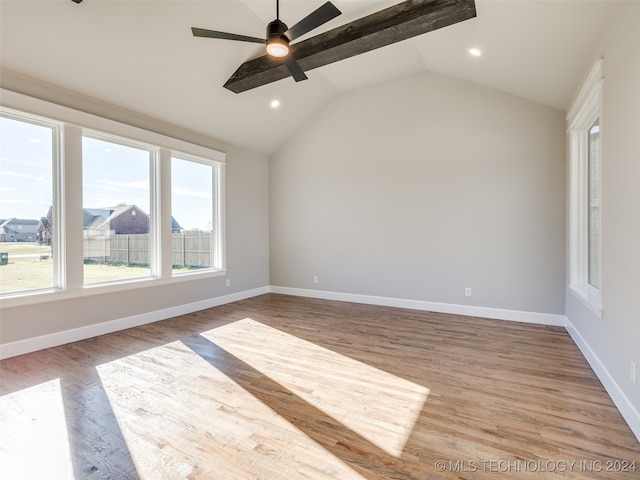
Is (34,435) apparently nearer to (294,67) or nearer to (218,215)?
(294,67)

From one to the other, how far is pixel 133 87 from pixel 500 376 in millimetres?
4893

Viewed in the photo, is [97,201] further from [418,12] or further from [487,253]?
[487,253]

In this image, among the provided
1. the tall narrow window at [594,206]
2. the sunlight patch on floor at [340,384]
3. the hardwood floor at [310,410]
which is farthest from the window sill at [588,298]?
the sunlight patch on floor at [340,384]

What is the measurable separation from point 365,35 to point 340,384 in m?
3.46

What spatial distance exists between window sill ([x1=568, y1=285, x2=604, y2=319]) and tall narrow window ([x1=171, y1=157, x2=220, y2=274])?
16.3 ft

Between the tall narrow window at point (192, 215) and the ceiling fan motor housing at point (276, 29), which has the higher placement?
the ceiling fan motor housing at point (276, 29)

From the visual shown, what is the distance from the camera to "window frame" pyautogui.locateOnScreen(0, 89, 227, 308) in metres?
3.27

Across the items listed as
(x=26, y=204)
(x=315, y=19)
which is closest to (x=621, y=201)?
(x=315, y=19)

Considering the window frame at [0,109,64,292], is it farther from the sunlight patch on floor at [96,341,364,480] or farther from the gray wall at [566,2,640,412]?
the gray wall at [566,2,640,412]

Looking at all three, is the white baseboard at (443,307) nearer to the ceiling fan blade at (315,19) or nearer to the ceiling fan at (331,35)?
the ceiling fan at (331,35)

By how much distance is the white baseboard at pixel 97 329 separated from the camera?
318 centimetres

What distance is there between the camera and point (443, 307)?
16.1ft

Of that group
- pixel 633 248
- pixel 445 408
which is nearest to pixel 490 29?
pixel 633 248

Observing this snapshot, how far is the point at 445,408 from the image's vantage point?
226 cm
